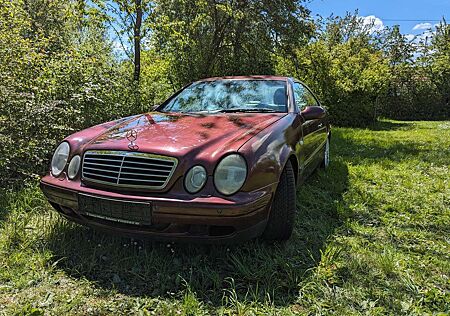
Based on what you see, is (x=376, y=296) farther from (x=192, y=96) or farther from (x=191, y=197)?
(x=192, y=96)

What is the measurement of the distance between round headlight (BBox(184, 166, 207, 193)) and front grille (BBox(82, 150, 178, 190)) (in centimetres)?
11

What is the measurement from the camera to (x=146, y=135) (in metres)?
2.69

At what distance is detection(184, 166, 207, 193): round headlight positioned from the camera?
228 cm

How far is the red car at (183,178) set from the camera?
2.25 meters

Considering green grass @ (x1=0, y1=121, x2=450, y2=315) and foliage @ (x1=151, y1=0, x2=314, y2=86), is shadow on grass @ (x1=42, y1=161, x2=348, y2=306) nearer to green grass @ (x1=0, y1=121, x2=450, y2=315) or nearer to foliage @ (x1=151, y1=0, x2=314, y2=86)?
green grass @ (x1=0, y1=121, x2=450, y2=315)

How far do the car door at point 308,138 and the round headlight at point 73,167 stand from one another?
5.89 feet

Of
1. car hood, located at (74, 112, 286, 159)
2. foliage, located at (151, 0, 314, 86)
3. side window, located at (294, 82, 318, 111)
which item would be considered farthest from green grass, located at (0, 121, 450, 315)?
foliage, located at (151, 0, 314, 86)

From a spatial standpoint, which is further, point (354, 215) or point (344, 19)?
point (344, 19)

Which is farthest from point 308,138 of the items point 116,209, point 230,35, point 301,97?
point 230,35

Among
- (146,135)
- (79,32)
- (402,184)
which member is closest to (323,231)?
(146,135)

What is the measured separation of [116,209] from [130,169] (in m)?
0.27

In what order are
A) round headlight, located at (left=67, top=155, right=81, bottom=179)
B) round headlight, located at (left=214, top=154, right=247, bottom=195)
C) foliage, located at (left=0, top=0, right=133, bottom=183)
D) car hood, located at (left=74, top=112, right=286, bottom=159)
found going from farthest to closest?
foliage, located at (left=0, top=0, right=133, bottom=183) → round headlight, located at (left=67, top=155, right=81, bottom=179) → car hood, located at (left=74, top=112, right=286, bottom=159) → round headlight, located at (left=214, top=154, right=247, bottom=195)

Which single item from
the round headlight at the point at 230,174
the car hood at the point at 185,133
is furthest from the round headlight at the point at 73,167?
the round headlight at the point at 230,174

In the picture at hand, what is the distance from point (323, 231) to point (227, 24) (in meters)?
7.77
